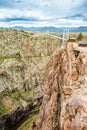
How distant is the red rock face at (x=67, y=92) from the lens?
104 ft

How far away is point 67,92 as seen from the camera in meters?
40.2

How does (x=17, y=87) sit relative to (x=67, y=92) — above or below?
below

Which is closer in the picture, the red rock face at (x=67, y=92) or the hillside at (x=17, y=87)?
the red rock face at (x=67, y=92)

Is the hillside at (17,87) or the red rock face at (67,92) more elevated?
the red rock face at (67,92)

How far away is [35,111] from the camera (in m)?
166

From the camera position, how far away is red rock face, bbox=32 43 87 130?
31.7 m

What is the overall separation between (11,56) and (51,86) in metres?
127

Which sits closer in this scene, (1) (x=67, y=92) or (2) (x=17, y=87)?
(1) (x=67, y=92)

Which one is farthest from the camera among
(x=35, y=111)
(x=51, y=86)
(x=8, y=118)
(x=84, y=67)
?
(x=35, y=111)

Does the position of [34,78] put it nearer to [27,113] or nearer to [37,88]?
[37,88]

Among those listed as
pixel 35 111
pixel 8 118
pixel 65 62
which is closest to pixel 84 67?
pixel 65 62

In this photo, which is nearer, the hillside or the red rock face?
the red rock face

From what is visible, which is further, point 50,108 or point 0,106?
point 0,106

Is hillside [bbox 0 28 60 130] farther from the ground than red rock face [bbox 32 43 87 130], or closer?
closer
